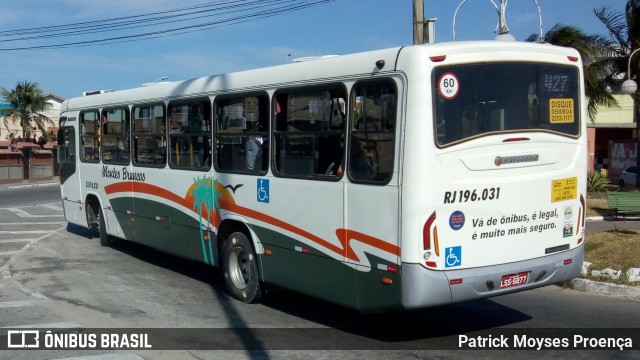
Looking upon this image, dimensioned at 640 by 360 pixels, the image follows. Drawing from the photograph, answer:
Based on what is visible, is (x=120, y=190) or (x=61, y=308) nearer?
(x=61, y=308)

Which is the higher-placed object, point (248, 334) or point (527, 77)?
point (527, 77)

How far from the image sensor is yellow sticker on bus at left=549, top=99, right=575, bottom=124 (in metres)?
7.15

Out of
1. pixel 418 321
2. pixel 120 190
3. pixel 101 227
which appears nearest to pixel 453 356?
pixel 418 321

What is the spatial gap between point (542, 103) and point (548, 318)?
2758mm

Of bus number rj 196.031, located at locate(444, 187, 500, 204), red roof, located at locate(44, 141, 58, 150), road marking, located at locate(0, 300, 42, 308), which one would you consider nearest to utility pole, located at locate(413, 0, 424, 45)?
bus number rj 196.031, located at locate(444, 187, 500, 204)

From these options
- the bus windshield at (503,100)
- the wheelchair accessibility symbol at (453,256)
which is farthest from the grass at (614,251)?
the wheelchair accessibility symbol at (453,256)

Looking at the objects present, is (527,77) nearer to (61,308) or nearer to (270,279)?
(270,279)

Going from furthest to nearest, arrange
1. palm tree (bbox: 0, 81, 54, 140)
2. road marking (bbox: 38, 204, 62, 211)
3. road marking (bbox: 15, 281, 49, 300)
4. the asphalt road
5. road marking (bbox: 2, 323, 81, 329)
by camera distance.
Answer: palm tree (bbox: 0, 81, 54, 140) < road marking (bbox: 38, 204, 62, 211) < road marking (bbox: 15, 281, 49, 300) < road marking (bbox: 2, 323, 81, 329) < the asphalt road

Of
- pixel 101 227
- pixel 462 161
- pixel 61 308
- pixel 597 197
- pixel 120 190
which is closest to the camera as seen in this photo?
pixel 462 161

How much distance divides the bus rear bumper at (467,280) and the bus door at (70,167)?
9469mm

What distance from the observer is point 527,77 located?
693cm

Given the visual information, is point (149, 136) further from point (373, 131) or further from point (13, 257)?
point (373, 131)

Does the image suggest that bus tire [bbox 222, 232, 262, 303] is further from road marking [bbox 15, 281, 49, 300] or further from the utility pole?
the utility pole

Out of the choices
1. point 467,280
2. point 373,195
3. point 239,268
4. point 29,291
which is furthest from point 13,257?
point 467,280
